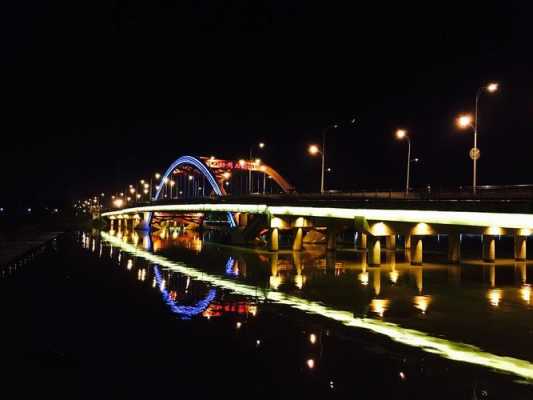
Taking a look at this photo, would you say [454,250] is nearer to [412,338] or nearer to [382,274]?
[382,274]

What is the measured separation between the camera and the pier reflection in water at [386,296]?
22.2 meters

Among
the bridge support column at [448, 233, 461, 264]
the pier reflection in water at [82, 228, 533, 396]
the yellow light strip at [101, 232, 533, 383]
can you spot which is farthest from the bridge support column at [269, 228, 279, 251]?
the yellow light strip at [101, 232, 533, 383]

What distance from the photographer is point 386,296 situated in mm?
34156

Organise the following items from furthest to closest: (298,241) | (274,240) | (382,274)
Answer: (298,241)
(274,240)
(382,274)

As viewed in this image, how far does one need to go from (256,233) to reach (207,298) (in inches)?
1811

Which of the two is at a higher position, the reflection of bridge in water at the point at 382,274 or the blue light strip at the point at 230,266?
the reflection of bridge in water at the point at 382,274

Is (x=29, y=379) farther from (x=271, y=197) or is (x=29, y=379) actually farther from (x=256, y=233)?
(x=256, y=233)

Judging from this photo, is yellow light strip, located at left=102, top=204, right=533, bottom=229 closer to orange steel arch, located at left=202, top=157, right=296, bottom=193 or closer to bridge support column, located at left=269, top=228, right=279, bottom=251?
bridge support column, located at left=269, top=228, right=279, bottom=251

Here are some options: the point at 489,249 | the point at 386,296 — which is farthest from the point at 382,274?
the point at 489,249

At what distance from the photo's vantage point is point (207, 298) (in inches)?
1304

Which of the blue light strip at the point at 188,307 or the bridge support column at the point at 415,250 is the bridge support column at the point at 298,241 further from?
the blue light strip at the point at 188,307

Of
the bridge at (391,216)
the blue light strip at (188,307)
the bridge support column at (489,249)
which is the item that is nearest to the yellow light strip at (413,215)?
the bridge at (391,216)

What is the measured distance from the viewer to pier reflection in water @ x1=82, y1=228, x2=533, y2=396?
874 inches

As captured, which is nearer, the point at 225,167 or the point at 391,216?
the point at 391,216
